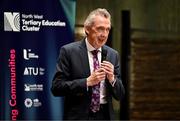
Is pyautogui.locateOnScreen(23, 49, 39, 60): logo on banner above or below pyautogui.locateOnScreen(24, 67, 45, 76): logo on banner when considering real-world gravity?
above

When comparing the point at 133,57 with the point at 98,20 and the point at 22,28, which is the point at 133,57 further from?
the point at 98,20

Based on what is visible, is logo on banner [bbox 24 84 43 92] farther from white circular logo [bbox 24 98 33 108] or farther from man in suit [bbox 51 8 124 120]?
man in suit [bbox 51 8 124 120]

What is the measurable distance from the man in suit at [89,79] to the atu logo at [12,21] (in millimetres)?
1718

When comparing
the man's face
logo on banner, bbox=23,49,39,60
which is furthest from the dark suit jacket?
logo on banner, bbox=23,49,39,60

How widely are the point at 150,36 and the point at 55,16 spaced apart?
2191 mm

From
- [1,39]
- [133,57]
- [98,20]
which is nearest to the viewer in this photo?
[98,20]

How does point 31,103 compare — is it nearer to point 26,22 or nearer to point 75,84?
point 26,22

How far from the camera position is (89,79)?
255 cm

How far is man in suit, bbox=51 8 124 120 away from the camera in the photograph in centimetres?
257

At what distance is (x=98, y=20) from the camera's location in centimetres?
262

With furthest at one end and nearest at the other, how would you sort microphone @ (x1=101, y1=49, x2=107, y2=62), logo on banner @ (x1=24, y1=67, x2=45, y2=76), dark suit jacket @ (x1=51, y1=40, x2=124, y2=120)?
1. logo on banner @ (x1=24, y1=67, x2=45, y2=76)
2. microphone @ (x1=101, y1=49, x2=107, y2=62)
3. dark suit jacket @ (x1=51, y1=40, x2=124, y2=120)

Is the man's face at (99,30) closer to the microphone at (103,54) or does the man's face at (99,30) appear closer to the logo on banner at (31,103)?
the microphone at (103,54)

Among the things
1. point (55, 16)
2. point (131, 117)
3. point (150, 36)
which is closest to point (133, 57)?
point (150, 36)

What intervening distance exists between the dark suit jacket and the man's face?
125 millimetres
